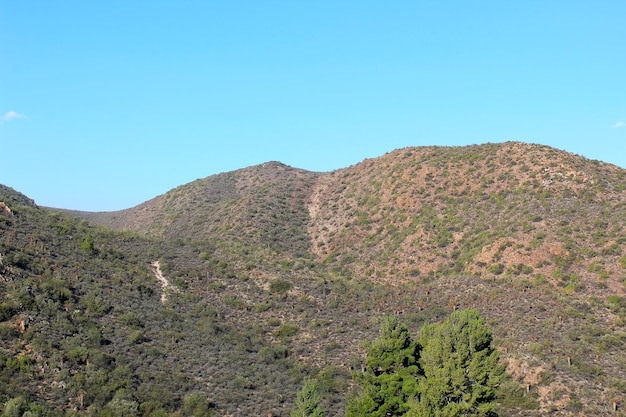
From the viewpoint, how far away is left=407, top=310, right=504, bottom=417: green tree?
22797mm

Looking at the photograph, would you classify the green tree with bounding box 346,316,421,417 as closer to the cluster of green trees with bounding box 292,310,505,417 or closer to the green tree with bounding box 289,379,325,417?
the cluster of green trees with bounding box 292,310,505,417

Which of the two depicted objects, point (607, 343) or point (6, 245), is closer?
→ point (607, 343)

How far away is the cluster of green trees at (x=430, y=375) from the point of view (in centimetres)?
2297

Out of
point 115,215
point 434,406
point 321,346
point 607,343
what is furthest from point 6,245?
point 115,215

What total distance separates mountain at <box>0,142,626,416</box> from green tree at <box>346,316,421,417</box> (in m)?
5.34

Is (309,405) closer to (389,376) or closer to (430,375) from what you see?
(389,376)

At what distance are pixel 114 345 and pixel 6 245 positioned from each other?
14080 mm

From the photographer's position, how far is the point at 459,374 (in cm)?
2303

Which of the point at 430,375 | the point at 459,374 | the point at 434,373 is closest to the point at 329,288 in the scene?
the point at 430,375

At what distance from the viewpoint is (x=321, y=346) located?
37.8 m

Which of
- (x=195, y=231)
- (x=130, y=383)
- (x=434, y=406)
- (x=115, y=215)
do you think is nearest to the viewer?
(x=434, y=406)

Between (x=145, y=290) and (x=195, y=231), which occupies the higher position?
(x=195, y=231)

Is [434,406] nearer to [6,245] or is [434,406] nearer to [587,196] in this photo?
[6,245]

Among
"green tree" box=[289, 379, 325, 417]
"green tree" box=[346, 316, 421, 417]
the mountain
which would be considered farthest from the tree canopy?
the mountain
